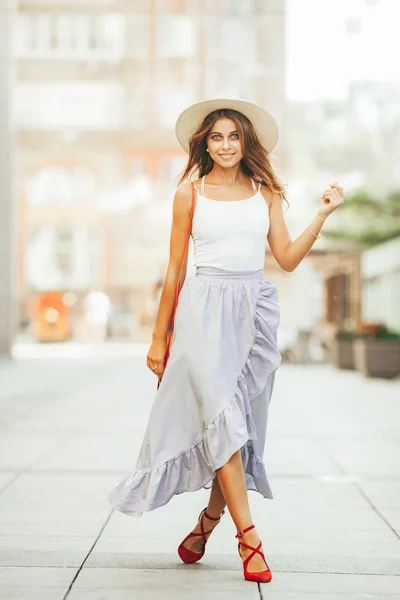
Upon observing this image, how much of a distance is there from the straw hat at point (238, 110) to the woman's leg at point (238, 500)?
4.03 ft

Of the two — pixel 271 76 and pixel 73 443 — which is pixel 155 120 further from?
pixel 73 443

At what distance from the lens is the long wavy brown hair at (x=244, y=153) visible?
4156 mm

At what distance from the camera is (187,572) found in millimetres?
4055

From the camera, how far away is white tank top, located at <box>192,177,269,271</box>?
4.07 meters

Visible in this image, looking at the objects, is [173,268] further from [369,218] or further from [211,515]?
[369,218]

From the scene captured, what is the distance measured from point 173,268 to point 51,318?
28.6m

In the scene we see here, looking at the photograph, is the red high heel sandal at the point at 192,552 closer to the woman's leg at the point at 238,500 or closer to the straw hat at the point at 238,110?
the woman's leg at the point at 238,500

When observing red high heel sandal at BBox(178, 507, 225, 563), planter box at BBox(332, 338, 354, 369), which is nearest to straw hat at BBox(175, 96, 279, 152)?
red high heel sandal at BBox(178, 507, 225, 563)

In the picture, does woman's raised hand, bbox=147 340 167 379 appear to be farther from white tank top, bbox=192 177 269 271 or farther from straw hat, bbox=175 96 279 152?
straw hat, bbox=175 96 279 152

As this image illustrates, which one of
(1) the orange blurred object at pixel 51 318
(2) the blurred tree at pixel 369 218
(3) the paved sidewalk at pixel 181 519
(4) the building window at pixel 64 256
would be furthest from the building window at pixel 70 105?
(3) the paved sidewalk at pixel 181 519

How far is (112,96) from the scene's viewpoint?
4125cm

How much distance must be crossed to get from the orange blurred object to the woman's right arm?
28.2 metres

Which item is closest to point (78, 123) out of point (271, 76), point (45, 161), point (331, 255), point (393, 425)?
point (45, 161)

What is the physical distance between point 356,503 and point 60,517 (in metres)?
1.53
